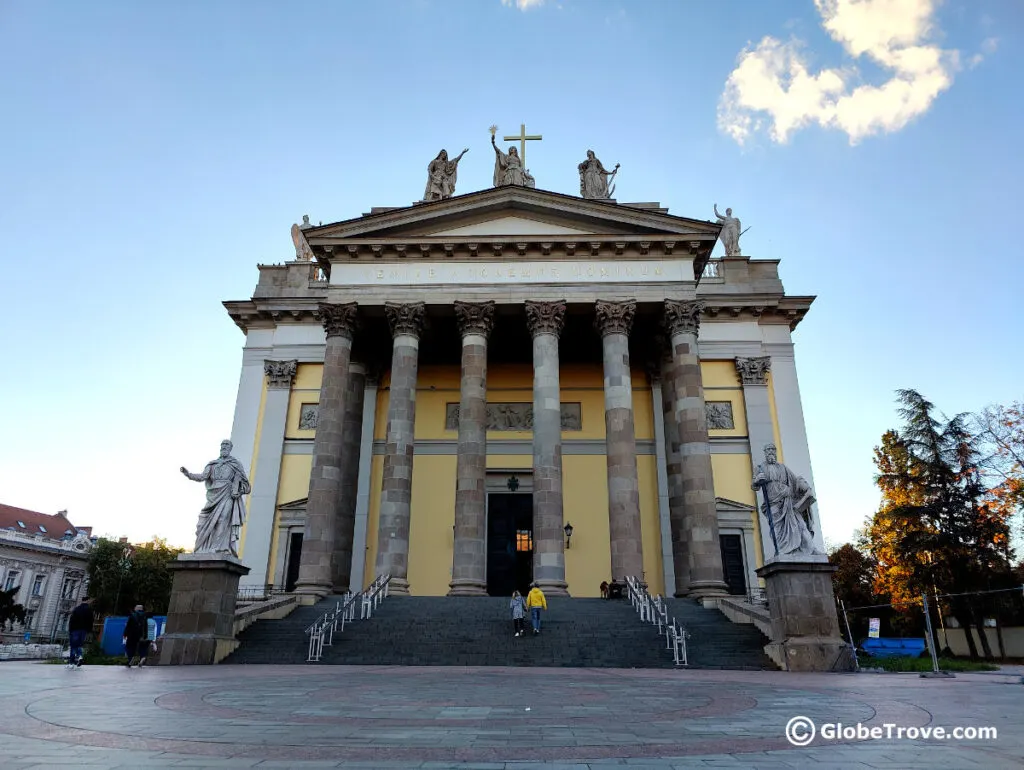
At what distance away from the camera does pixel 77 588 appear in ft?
235

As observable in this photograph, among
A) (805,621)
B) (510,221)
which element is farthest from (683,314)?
(805,621)

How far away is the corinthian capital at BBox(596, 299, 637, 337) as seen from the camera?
1008 inches

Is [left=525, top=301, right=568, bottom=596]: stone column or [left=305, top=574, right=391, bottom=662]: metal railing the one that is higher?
[left=525, top=301, right=568, bottom=596]: stone column

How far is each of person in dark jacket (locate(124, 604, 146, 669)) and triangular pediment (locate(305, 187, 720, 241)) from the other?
51.5ft

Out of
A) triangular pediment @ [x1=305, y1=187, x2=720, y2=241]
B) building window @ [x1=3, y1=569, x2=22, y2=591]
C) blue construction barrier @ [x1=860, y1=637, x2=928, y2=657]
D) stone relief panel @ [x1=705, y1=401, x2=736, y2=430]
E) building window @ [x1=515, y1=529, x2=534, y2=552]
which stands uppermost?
triangular pediment @ [x1=305, y1=187, x2=720, y2=241]

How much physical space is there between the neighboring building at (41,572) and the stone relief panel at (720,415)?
63323 mm

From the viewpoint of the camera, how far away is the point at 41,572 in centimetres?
6750

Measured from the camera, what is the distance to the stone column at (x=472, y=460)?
22.3 m

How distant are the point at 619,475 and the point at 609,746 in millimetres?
18587

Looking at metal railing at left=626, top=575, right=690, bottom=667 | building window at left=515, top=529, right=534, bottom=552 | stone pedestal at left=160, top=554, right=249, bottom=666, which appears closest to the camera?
stone pedestal at left=160, top=554, right=249, bottom=666

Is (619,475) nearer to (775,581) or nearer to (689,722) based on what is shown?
(775,581)

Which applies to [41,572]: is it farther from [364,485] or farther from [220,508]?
[220,508]

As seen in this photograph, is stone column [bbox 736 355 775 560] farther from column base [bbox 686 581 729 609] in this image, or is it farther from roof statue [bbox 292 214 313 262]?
roof statue [bbox 292 214 313 262]

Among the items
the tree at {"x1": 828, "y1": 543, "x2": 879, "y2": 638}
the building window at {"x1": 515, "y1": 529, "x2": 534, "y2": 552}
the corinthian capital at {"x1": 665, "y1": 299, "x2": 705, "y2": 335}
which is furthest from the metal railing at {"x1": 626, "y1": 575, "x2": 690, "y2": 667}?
the tree at {"x1": 828, "y1": 543, "x2": 879, "y2": 638}
